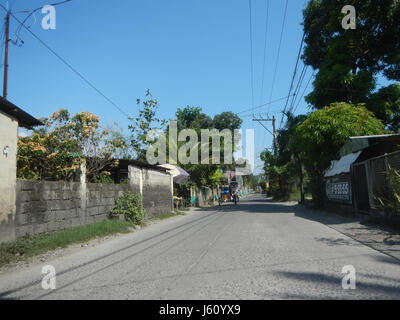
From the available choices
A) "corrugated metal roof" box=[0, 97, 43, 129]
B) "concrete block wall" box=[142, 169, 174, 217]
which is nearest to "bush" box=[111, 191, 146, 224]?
"concrete block wall" box=[142, 169, 174, 217]

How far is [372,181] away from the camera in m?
11.1

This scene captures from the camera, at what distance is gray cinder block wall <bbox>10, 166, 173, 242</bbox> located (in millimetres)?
7645

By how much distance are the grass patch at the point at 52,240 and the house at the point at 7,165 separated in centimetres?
39

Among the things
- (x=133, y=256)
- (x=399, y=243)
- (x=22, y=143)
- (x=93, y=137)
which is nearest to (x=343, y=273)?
(x=399, y=243)

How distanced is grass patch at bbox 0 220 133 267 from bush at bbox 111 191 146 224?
121cm

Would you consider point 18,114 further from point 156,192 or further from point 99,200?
point 156,192

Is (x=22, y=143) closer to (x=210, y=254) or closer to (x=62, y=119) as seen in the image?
(x=62, y=119)

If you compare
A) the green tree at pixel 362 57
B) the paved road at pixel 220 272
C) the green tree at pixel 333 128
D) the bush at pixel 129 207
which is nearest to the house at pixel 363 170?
the green tree at pixel 333 128

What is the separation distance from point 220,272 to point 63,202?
20.6 ft

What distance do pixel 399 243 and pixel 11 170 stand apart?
915cm

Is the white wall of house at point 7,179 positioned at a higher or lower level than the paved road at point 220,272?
higher

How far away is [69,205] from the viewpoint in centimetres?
959

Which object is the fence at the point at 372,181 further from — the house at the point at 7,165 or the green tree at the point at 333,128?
the house at the point at 7,165

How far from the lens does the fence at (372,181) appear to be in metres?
9.48
